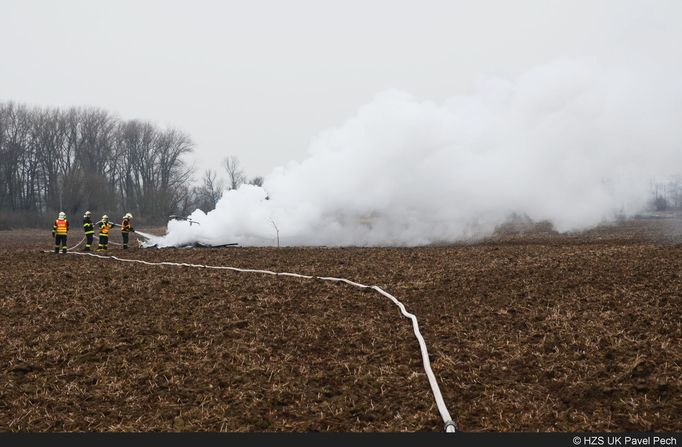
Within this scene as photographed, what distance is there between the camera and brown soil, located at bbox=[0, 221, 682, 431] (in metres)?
6.16

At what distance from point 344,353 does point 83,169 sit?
78.3 metres

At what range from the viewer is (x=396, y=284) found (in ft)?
43.3

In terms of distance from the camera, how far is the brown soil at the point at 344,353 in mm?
6164

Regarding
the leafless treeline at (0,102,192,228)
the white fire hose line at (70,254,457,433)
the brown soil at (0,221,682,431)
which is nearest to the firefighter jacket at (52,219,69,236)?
the white fire hose line at (70,254,457,433)

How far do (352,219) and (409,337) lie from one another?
21283 millimetres

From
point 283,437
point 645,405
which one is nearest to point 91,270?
point 283,437

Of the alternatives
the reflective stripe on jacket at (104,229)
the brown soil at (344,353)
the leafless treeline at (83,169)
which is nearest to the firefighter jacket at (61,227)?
the reflective stripe on jacket at (104,229)

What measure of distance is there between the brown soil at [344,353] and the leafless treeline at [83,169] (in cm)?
6156

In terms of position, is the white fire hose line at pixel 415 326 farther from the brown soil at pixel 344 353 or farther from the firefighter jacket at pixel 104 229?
the firefighter jacket at pixel 104 229

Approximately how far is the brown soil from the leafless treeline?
61.6 meters

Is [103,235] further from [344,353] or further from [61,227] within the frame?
[344,353]

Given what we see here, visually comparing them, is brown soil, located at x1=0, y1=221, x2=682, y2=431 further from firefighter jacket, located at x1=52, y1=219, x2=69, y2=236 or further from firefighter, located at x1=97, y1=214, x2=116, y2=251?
firefighter jacket, located at x1=52, y1=219, x2=69, y2=236

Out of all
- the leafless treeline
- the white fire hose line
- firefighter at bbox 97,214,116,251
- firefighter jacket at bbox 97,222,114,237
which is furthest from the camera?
the leafless treeline

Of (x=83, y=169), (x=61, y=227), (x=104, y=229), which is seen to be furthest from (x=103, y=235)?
(x=83, y=169)
